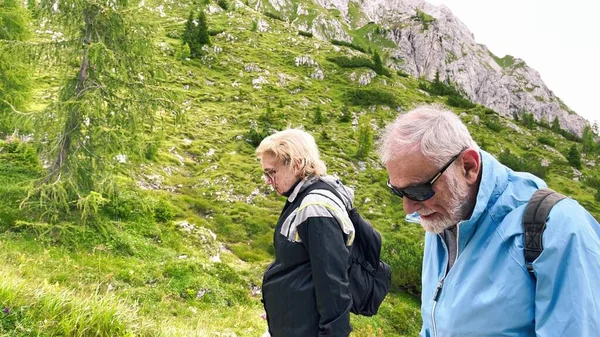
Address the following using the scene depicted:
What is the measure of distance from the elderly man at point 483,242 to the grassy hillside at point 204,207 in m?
3.96

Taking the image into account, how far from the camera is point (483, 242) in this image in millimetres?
2057

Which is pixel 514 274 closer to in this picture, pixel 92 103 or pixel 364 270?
pixel 364 270

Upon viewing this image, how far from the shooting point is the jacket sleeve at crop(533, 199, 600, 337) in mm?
1594

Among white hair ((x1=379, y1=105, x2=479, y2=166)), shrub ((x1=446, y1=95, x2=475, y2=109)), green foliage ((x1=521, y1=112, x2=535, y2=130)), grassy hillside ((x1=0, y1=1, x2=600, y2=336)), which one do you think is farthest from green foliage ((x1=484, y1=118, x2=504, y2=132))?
white hair ((x1=379, y1=105, x2=479, y2=166))

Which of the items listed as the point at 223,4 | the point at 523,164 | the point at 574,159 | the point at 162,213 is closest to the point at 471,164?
the point at 162,213

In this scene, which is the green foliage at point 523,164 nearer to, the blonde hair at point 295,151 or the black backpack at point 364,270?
the black backpack at point 364,270

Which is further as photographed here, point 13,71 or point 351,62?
point 351,62

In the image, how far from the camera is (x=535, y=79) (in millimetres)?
175875

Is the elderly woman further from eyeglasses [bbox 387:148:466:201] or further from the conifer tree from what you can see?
the conifer tree

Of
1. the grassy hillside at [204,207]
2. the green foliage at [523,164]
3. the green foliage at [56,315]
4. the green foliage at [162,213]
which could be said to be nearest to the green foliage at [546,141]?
the grassy hillside at [204,207]

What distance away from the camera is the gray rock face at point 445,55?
130000mm

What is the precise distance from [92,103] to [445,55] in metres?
153

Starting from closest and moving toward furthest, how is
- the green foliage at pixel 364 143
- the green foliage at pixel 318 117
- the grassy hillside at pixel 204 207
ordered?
the grassy hillside at pixel 204 207
the green foliage at pixel 364 143
the green foliage at pixel 318 117

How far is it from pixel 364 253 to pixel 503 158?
46.7 m
